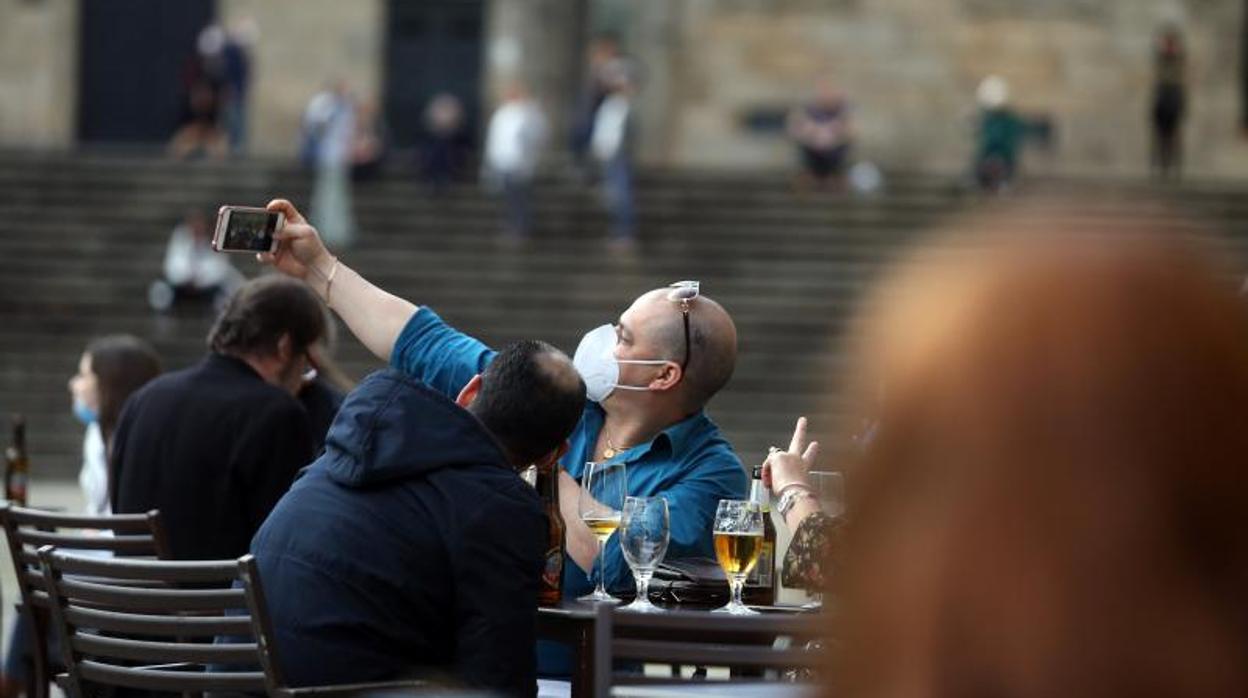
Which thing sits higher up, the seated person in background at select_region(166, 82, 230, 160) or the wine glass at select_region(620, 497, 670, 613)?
the seated person in background at select_region(166, 82, 230, 160)

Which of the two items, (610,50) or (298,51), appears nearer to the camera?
(610,50)

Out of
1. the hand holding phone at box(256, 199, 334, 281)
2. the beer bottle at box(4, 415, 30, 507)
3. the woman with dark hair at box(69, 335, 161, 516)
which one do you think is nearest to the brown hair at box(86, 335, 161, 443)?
the woman with dark hair at box(69, 335, 161, 516)

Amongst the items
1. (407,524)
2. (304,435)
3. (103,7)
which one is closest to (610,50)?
(103,7)

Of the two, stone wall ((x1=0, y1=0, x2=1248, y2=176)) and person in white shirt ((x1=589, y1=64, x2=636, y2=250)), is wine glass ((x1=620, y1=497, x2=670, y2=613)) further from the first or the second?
stone wall ((x1=0, y1=0, x2=1248, y2=176))

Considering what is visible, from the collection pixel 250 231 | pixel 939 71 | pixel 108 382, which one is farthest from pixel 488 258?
pixel 250 231

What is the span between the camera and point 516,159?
981 inches

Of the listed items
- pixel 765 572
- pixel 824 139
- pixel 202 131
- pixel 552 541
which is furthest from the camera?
pixel 202 131

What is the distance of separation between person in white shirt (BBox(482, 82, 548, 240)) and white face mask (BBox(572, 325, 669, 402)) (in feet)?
62.0

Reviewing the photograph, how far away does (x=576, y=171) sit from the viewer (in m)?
26.8

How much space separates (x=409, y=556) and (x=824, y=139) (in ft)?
74.8

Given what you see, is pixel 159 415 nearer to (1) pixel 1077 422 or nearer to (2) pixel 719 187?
(1) pixel 1077 422

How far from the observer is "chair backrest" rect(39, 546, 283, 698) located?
4.69m

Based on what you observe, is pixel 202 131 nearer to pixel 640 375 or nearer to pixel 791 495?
pixel 640 375

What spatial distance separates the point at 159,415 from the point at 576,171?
2040cm
